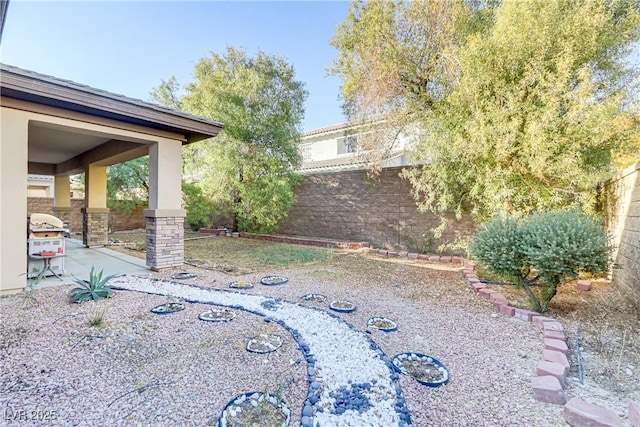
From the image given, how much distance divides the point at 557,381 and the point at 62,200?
1486 centimetres

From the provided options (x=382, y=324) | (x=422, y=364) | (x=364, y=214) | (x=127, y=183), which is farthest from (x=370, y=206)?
(x=127, y=183)

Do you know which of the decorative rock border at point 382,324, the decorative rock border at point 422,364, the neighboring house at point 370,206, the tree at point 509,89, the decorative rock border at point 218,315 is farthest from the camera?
the neighboring house at point 370,206

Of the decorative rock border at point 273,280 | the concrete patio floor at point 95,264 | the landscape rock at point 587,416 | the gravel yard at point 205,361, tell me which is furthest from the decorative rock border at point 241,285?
the landscape rock at point 587,416

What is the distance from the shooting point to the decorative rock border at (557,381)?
2.00 m

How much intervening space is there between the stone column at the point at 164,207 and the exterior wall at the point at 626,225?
8.04 m

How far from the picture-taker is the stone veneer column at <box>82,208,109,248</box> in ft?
31.6

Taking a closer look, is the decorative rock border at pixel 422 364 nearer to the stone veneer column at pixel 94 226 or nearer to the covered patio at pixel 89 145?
the covered patio at pixel 89 145

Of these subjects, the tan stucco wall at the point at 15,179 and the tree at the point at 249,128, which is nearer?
the tan stucco wall at the point at 15,179

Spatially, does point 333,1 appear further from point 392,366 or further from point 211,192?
point 392,366

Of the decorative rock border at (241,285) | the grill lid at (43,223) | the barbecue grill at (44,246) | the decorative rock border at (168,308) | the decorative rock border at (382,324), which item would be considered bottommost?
the decorative rock border at (382,324)

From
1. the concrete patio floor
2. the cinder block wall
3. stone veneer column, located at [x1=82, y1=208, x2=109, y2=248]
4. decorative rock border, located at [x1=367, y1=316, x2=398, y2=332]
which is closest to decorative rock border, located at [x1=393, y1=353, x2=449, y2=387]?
decorative rock border, located at [x1=367, y1=316, x2=398, y2=332]

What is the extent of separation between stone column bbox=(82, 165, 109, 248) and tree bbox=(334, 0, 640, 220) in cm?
875

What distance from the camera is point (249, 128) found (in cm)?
976

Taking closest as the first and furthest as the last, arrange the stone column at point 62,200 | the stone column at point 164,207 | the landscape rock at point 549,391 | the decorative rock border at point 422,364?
the landscape rock at point 549,391, the decorative rock border at point 422,364, the stone column at point 164,207, the stone column at point 62,200
